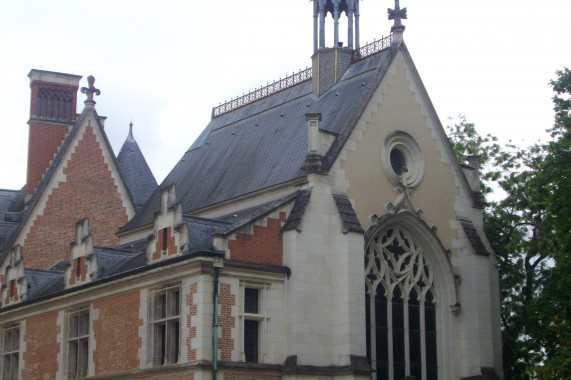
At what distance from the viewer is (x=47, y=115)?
44531mm

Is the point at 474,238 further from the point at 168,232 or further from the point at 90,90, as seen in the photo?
the point at 90,90

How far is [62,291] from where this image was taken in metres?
33.5

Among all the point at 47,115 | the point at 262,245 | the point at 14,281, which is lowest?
the point at 262,245

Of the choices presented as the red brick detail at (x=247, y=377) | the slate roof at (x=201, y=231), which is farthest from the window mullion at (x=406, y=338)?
the slate roof at (x=201, y=231)

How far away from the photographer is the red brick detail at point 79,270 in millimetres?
33188

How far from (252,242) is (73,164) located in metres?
16.5

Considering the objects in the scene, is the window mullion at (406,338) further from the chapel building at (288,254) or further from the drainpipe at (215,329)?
the drainpipe at (215,329)

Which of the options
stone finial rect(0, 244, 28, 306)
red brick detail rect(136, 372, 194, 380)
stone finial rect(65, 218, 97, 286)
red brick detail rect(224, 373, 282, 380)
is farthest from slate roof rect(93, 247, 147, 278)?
red brick detail rect(224, 373, 282, 380)

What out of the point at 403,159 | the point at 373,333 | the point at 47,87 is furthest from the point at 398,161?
the point at 47,87

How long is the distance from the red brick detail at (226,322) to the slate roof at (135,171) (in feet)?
55.4

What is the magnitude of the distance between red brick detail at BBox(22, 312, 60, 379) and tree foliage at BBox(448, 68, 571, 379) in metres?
16.2

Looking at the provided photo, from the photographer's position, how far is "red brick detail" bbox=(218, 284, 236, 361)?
28.0 metres

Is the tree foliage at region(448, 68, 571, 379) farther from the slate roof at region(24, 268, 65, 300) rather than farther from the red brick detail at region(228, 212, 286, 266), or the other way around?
the slate roof at region(24, 268, 65, 300)

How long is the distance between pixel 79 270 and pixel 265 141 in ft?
29.2
